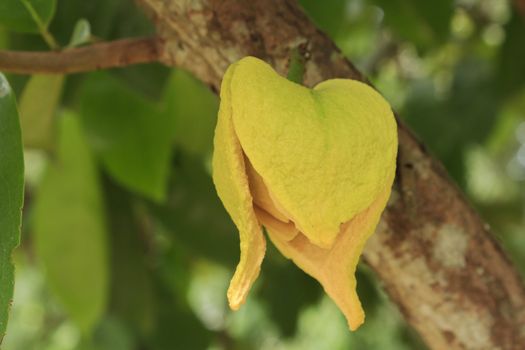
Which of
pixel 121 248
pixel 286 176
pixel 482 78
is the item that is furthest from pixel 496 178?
pixel 286 176

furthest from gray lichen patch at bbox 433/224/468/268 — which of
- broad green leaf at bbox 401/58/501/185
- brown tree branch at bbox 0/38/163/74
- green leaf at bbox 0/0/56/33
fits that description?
broad green leaf at bbox 401/58/501/185

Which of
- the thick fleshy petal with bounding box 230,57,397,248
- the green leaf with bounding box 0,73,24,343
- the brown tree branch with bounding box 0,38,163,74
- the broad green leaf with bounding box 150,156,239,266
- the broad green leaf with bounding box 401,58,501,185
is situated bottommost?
the broad green leaf with bounding box 150,156,239,266

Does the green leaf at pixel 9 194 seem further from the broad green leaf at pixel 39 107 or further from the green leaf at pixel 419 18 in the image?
the green leaf at pixel 419 18

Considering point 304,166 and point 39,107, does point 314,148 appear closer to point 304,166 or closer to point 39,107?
point 304,166

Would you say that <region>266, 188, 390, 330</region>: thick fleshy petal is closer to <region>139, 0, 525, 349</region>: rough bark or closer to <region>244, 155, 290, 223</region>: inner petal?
<region>244, 155, 290, 223</region>: inner petal

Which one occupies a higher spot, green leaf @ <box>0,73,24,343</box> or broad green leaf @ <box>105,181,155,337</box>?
green leaf @ <box>0,73,24,343</box>

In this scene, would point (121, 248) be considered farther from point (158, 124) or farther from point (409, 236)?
point (409, 236)
